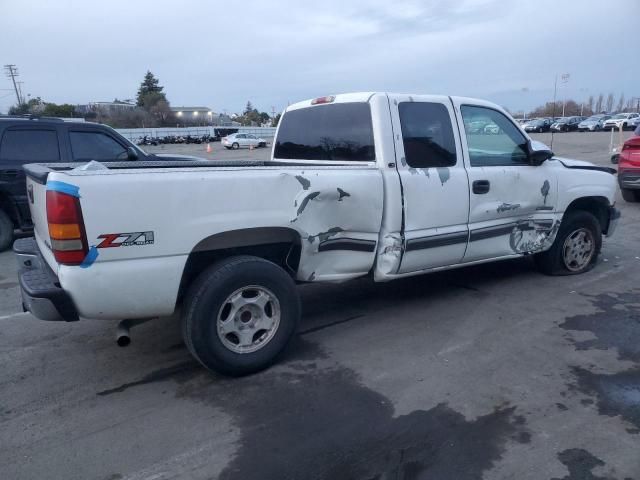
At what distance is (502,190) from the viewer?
16.6ft

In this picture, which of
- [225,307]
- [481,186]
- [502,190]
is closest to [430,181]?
[481,186]

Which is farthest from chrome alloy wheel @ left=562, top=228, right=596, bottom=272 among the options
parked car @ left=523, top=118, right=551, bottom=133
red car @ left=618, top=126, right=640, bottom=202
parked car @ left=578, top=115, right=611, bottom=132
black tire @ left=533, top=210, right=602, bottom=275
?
parked car @ left=578, top=115, right=611, bottom=132

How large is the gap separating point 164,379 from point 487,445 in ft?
7.24

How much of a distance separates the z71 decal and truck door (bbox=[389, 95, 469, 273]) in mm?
2087

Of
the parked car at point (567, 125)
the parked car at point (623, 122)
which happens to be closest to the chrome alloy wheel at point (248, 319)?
the parked car at point (623, 122)

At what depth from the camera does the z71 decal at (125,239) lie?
10.4ft

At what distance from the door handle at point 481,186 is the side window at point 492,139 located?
0.17 m

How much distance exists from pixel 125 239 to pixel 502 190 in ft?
11.4

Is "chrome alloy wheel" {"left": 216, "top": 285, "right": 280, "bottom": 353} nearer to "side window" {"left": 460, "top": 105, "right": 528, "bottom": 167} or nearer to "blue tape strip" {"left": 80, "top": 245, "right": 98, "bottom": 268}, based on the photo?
"blue tape strip" {"left": 80, "top": 245, "right": 98, "bottom": 268}

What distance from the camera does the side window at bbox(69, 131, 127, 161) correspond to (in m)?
8.05

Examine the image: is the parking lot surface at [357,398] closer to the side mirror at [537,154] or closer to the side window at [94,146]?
the side mirror at [537,154]

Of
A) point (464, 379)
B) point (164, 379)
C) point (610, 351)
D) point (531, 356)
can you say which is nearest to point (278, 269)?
point (164, 379)

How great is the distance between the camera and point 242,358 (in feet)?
12.2

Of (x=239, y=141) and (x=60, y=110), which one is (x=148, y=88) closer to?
(x=60, y=110)
